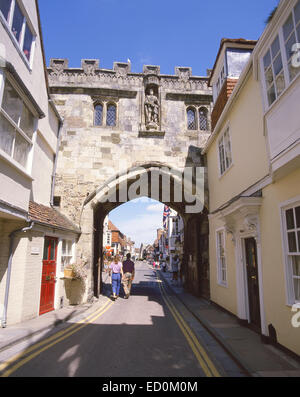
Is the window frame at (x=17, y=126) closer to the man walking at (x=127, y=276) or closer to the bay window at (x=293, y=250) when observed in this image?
the bay window at (x=293, y=250)

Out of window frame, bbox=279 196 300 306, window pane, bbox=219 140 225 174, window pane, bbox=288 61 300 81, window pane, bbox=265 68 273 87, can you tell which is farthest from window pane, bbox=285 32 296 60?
window pane, bbox=219 140 225 174

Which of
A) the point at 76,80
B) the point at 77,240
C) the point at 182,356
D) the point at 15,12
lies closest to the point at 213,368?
the point at 182,356

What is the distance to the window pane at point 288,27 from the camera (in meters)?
4.79

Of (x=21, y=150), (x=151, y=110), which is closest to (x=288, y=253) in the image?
(x=21, y=150)

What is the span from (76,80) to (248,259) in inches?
434

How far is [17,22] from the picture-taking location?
22.3 feet

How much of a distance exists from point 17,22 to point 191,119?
8485 millimetres

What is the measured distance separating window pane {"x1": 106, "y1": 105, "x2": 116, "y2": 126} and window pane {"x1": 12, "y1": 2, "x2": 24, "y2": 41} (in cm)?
597

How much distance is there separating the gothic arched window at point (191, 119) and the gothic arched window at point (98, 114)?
Answer: 14.2ft

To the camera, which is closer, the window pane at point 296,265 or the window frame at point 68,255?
the window pane at point 296,265

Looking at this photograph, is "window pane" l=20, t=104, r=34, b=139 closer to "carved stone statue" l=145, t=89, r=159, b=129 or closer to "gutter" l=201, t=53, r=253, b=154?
"gutter" l=201, t=53, r=253, b=154

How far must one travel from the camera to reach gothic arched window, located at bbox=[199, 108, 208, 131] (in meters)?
13.1

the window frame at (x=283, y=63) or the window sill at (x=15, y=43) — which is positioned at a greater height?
the window sill at (x=15, y=43)

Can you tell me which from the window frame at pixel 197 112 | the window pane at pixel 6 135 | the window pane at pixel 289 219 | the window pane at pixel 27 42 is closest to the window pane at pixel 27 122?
the window pane at pixel 6 135
